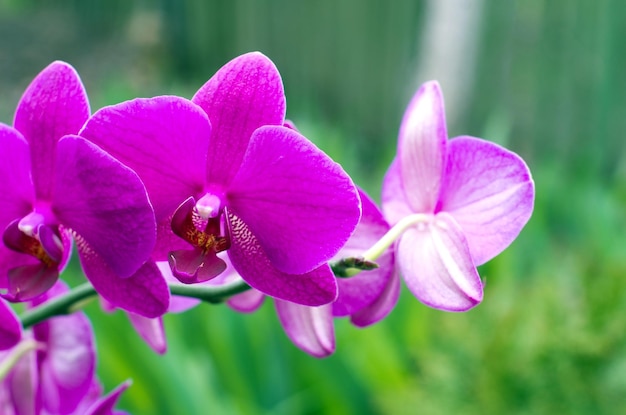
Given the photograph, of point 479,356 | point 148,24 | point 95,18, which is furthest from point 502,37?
point 95,18

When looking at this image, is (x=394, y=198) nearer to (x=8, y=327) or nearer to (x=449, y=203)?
(x=449, y=203)

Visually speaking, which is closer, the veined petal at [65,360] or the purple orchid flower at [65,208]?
the purple orchid flower at [65,208]

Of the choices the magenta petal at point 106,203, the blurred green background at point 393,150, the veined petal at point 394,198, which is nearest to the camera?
the magenta petal at point 106,203

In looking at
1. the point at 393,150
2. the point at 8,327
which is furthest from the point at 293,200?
the point at 393,150

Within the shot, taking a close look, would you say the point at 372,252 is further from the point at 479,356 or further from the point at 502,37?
the point at 502,37

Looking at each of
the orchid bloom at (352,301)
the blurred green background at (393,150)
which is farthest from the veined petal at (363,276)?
the blurred green background at (393,150)

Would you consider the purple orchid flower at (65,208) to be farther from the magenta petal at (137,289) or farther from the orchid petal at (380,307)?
the orchid petal at (380,307)

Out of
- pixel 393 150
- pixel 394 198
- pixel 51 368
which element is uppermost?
pixel 394 198
